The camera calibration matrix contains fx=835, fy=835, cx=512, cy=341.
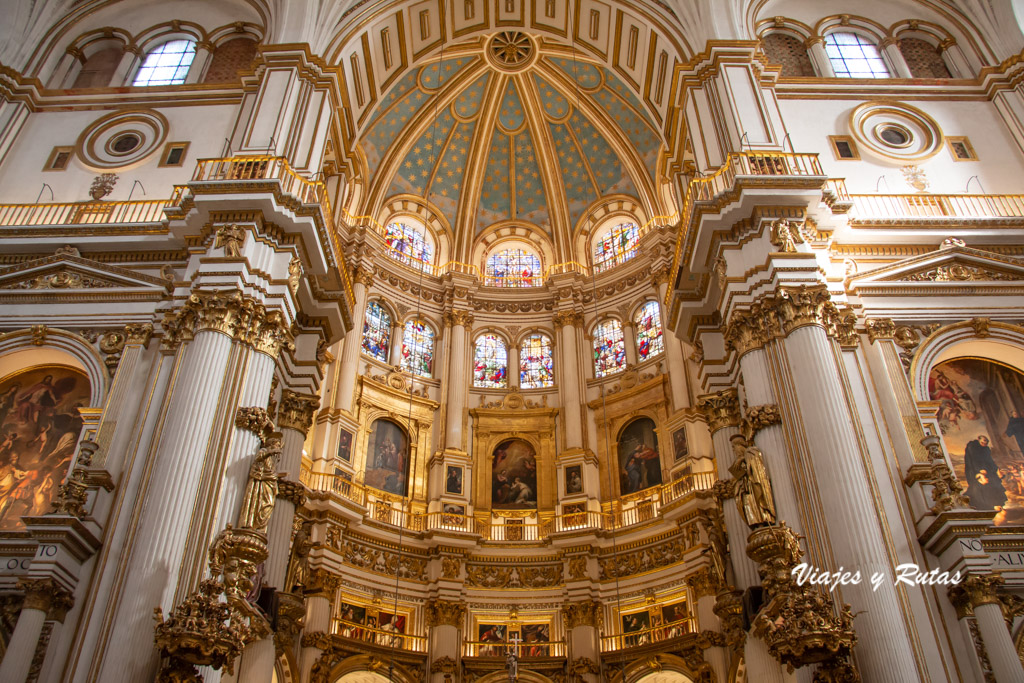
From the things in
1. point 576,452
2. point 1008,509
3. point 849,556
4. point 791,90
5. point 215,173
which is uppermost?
point 791,90

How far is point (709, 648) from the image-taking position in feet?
67.9

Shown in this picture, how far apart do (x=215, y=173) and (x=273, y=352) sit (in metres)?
4.93

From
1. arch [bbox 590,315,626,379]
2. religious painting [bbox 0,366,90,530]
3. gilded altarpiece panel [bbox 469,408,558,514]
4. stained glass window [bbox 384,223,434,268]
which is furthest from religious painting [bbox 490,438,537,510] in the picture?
religious painting [bbox 0,366,90,530]

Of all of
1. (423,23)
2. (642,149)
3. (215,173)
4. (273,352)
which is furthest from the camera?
(642,149)

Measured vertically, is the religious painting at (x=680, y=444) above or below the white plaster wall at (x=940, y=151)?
below

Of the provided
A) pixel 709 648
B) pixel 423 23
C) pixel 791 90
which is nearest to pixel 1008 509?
pixel 709 648

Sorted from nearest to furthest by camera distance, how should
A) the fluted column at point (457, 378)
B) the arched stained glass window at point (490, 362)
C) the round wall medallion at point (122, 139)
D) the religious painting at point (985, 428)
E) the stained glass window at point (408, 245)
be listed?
the religious painting at point (985, 428), the round wall medallion at point (122, 139), the fluted column at point (457, 378), the arched stained glass window at point (490, 362), the stained glass window at point (408, 245)

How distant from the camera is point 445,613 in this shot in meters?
23.3

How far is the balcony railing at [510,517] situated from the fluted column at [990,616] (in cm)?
1037

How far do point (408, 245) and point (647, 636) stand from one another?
1603 centimetres

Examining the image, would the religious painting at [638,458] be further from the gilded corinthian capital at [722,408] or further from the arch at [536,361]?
the gilded corinthian capital at [722,408]

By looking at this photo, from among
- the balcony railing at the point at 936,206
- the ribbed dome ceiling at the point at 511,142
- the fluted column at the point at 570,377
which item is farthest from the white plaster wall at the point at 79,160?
the balcony railing at the point at 936,206

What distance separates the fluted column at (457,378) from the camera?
1066 inches

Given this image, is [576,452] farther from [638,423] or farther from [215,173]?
[215,173]
